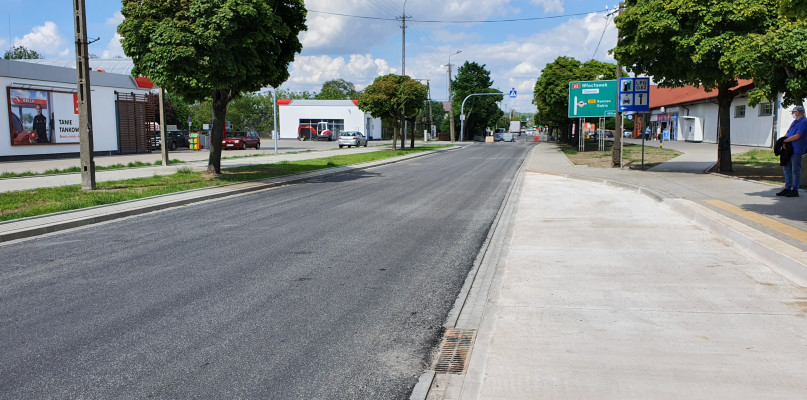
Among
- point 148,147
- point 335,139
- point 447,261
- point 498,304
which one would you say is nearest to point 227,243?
point 447,261

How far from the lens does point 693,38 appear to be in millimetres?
16781

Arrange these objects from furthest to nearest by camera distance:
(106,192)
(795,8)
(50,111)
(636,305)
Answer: (50,111) < (106,192) < (795,8) < (636,305)

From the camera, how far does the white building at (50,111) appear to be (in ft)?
92.1

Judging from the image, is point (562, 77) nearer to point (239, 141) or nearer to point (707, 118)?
point (707, 118)

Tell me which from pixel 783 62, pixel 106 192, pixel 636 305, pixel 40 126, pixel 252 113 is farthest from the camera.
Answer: pixel 252 113

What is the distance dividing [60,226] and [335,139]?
66950mm

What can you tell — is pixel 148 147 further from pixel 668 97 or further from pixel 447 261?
pixel 668 97

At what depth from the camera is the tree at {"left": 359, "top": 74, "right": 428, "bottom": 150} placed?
4228 centimetres

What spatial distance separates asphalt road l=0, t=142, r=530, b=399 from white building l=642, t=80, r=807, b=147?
16.1 metres

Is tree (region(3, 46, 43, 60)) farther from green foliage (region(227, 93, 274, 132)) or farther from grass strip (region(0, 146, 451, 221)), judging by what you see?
grass strip (region(0, 146, 451, 221))

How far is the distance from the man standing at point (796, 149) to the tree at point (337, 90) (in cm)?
11454

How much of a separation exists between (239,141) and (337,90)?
274 ft

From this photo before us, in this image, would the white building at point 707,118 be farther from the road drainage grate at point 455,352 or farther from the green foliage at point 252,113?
the green foliage at point 252,113

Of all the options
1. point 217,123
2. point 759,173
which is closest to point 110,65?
point 217,123
